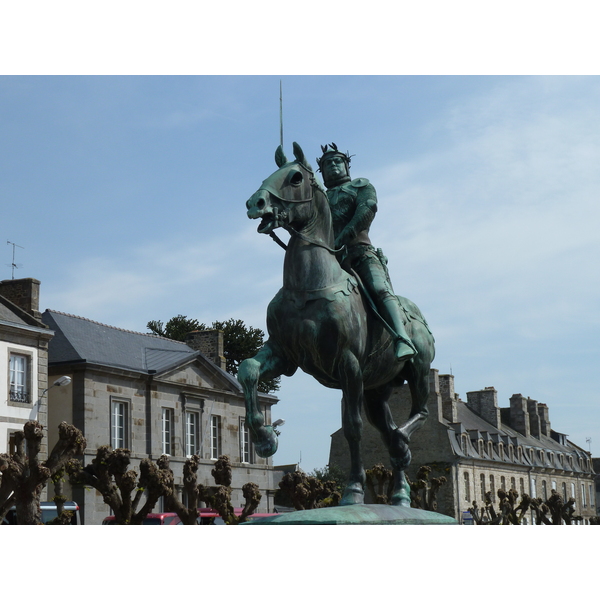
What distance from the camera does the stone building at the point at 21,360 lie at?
3362 cm

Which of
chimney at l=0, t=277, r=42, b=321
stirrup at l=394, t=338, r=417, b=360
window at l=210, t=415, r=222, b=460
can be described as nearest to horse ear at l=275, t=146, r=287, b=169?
stirrup at l=394, t=338, r=417, b=360

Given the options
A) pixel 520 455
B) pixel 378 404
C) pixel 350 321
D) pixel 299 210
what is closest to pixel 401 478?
pixel 378 404

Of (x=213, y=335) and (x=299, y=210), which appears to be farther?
(x=213, y=335)

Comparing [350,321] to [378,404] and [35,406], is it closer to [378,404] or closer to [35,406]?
[378,404]

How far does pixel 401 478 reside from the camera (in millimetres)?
9102

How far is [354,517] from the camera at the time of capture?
24.2 ft

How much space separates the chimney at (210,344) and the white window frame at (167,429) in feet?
21.8

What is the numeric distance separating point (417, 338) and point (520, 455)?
2619 inches

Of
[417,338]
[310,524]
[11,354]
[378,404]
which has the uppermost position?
[11,354]

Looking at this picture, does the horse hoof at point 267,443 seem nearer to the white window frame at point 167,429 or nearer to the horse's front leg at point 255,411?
the horse's front leg at point 255,411

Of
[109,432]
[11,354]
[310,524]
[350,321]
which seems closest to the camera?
[310,524]

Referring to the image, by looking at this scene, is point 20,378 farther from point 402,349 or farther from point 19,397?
point 402,349

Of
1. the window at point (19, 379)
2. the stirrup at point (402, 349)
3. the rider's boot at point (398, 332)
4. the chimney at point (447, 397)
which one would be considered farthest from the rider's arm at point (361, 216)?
the chimney at point (447, 397)

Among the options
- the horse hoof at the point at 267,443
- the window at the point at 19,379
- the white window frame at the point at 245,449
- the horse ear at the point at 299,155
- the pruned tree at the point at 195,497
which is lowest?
the pruned tree at the point at 195,497
